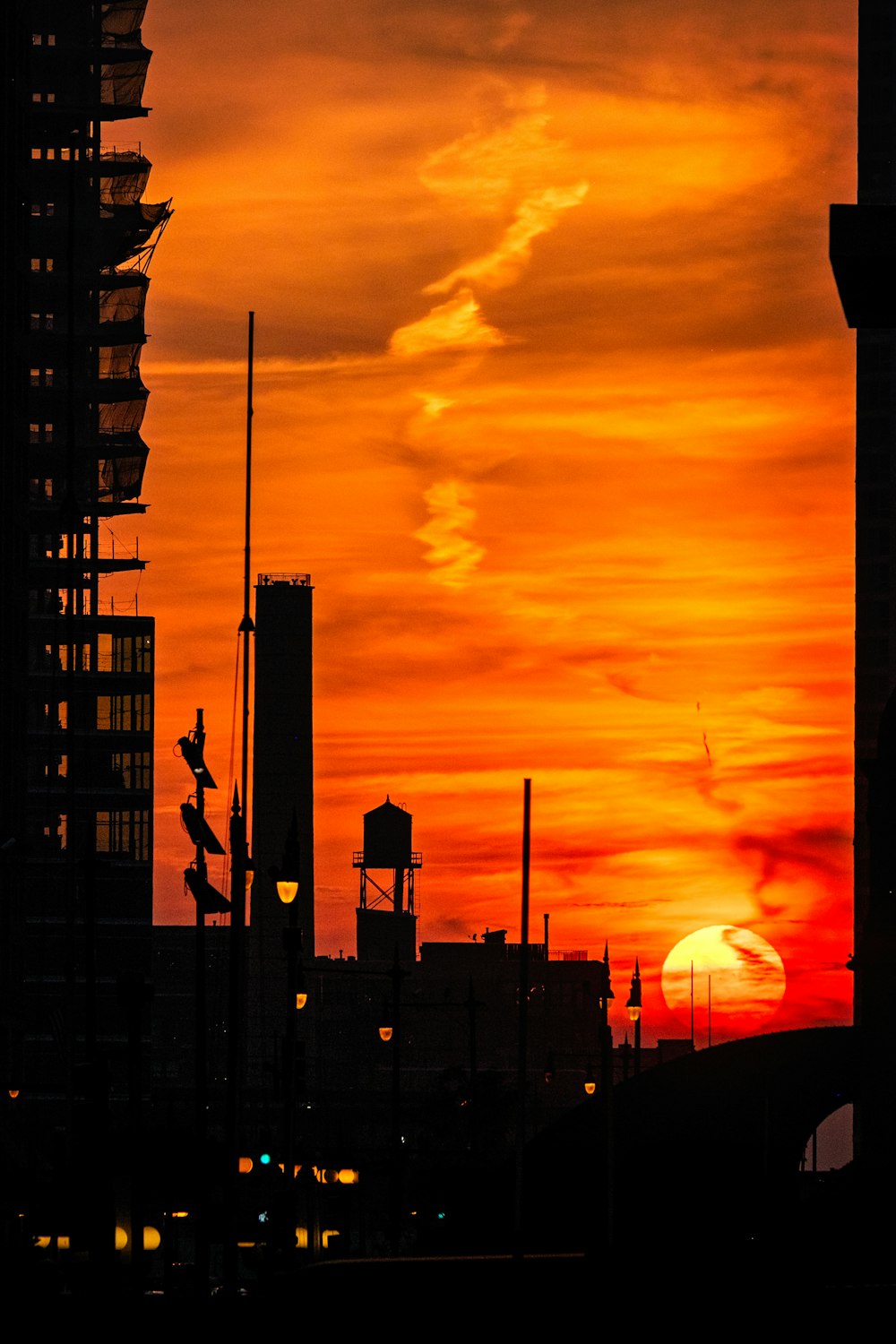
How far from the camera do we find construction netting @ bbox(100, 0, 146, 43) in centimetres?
16775

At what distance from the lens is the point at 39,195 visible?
16875cm

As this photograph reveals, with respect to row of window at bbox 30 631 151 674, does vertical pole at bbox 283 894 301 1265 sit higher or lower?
lower

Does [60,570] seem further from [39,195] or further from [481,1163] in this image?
[481,1163]

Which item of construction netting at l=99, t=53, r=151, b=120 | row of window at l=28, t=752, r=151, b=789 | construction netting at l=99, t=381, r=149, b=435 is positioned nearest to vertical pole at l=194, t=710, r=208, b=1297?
row of window at l=28, t=752, r=151, b=789

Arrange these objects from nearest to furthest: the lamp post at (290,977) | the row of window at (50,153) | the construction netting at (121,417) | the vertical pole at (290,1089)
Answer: the lamp post at (290,977) → the vertical pole at (290,1089) → the construction netting at (121,417) → the row of window at (50,153)

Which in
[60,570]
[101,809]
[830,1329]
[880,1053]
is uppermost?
[60,570]

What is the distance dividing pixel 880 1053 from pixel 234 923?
39.2ft

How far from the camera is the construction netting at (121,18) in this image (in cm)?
16775

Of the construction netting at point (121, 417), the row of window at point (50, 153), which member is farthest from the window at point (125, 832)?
the row of window at point (50, 153)

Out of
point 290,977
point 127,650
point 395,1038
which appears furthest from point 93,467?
point 290,977

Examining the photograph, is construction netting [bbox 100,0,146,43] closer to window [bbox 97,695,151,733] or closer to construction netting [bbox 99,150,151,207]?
construction netting [bbox 99,150,151,207]

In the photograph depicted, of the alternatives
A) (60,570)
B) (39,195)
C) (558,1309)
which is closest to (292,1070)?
(558,1309)

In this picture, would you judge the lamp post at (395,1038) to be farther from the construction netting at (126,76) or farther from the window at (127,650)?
the construction netting at (126,76)

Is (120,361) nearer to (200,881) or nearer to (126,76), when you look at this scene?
(126,76)
